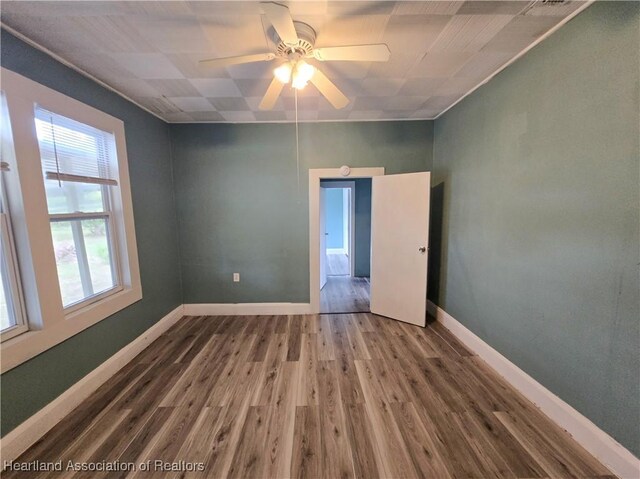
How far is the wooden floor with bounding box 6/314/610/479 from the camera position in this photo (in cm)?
134

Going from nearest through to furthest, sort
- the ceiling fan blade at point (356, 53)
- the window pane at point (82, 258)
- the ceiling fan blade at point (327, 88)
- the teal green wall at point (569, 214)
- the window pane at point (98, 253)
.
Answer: the teal green wall at point (569, 214) → the ceiling fan blade at point (356, 53) → the ceiling fan blade at point (327, 88) → the window pane at point (82, 258) → the window pane at point (98, 253)

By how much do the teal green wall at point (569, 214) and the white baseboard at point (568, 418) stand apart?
2.0 inches

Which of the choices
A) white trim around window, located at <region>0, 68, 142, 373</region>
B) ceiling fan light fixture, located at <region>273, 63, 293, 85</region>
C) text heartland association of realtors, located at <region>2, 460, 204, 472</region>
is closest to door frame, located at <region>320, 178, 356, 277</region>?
ceiling fan light fixture, located at <region>273, 63, 293, 85</region>

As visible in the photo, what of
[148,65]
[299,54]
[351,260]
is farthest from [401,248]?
[148,65]

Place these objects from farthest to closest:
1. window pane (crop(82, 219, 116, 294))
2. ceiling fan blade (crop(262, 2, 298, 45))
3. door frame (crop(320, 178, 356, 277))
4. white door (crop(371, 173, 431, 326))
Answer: door frame (crop(320, 178, 356, 277)), white door (crop(371, 173, 431, 326)), window pane (crop(82, 219, 116, 294)), ceiling fan blade (crop(262, 2, 298, 45))

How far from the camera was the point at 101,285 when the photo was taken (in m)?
2.13

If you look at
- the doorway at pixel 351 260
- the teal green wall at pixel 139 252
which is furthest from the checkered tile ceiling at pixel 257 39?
the doorway at pixel 351 260

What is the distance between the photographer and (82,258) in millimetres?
1938

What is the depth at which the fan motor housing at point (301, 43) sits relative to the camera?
1.43 metres

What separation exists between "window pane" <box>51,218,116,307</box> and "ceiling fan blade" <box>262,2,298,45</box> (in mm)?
1927

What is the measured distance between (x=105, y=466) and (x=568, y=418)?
2.68 m

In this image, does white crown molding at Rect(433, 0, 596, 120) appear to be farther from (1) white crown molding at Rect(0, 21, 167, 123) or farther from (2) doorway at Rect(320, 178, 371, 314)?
(1) white crown molding at Rect(0, 21, 167, 123)

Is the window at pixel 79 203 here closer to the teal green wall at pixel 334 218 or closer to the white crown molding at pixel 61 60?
the white crown molding at pixel 61 60

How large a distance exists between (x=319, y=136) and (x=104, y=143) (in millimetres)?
2102
